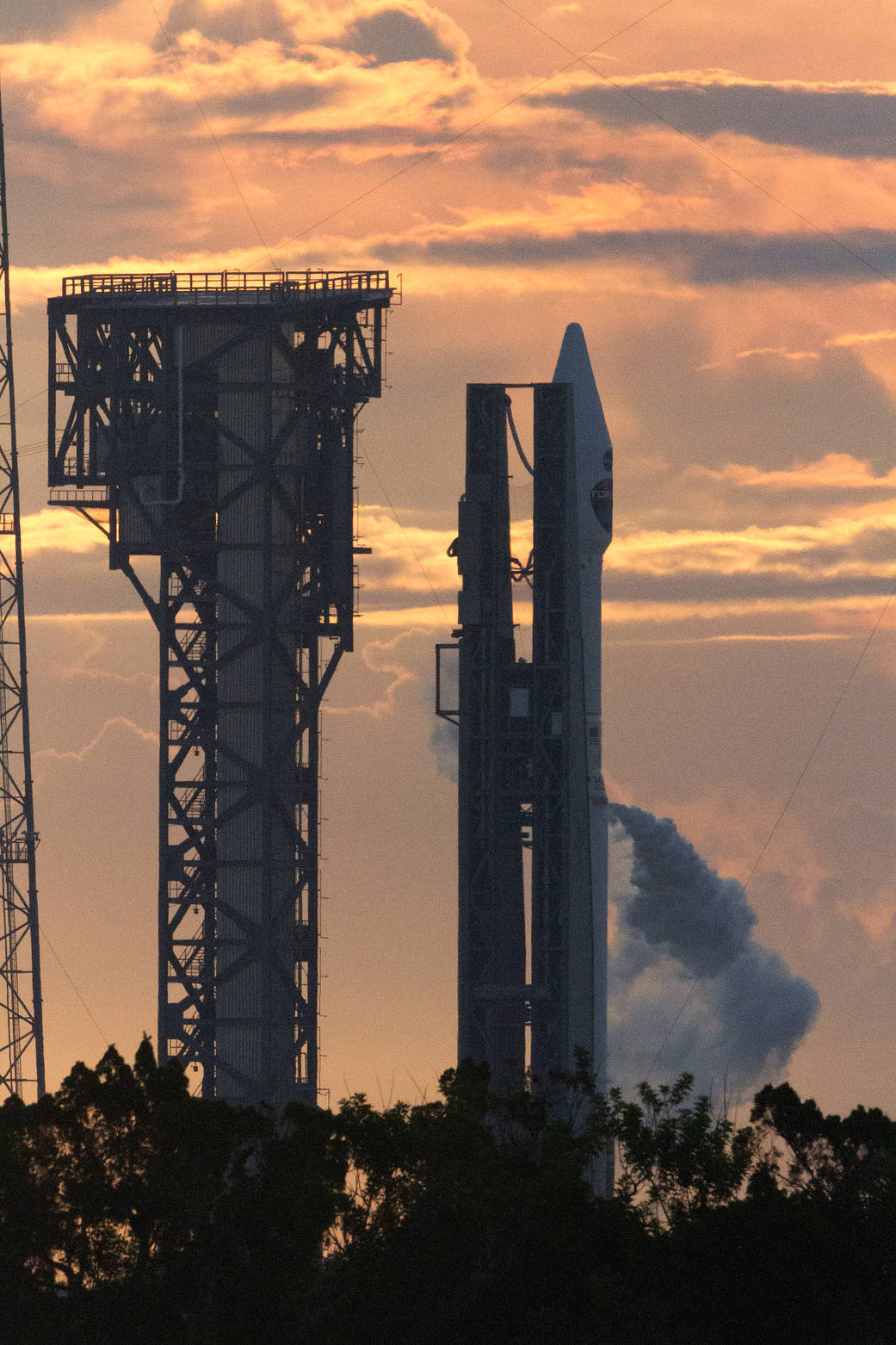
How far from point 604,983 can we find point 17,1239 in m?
45.4

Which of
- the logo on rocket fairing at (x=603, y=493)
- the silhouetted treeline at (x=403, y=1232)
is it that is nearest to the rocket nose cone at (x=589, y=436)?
the logo on rocket fairing at (x=603, y=493)

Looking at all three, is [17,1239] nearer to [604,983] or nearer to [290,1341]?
[290,1341]

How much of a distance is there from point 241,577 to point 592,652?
1600 centimetres

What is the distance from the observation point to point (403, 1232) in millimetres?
94312

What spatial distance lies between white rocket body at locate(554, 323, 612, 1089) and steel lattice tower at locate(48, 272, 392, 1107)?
1000cm

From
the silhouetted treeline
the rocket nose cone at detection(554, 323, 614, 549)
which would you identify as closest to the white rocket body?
the rocket nose cone at detection(554, 323, 614, 549)

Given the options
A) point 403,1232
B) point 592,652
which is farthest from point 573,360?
point 403,1232

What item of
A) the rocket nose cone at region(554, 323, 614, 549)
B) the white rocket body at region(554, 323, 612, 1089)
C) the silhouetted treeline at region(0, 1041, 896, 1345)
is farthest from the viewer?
the rocket nose cone at region(554, 323, 614, 549)

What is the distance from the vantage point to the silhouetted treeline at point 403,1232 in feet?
296

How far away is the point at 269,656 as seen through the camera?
139 m

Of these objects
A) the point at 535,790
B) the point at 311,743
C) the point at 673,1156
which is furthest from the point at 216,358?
the point at 673,1156

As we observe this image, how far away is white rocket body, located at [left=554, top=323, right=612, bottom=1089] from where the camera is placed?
12862 cm

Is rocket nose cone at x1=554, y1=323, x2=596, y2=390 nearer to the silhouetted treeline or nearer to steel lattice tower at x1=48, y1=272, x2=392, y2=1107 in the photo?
steel lattice tower at x1=48, y1=272, x2=392, y2=1107

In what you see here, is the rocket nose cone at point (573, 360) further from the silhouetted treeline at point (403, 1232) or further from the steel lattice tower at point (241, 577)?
the silhouetted treeline at point (403, 1232)
